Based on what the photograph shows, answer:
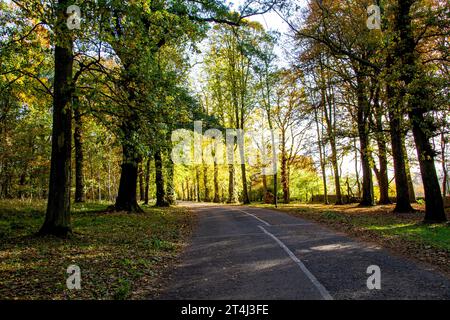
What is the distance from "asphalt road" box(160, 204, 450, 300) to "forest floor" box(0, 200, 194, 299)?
33.8 inches

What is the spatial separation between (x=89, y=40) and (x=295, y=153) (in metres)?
32.7

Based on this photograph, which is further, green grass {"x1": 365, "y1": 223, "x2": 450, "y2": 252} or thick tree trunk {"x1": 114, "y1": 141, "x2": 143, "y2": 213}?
thick tree trunk {"x1": 114, "y1": 141, "x2": 143, "y2": 213}

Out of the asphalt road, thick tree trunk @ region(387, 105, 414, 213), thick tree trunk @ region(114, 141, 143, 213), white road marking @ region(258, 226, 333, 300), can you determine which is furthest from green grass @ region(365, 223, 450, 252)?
thick tree trunk @ region(114, 141, 143, 213)

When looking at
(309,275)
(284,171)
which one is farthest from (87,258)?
(284,171)

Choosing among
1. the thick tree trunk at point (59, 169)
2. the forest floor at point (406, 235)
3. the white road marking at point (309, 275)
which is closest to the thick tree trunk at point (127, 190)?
the thick tree trunk at point (59, 169)

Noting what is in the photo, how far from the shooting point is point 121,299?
6348 mm

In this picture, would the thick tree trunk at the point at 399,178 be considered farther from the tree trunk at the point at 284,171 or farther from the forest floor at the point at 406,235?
the tree trunk at the point at 284,171

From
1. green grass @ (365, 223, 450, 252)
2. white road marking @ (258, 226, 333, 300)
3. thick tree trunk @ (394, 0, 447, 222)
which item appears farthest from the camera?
thick tree trunk @ (394, 0, 447, 222)

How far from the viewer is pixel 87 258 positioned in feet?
30.7

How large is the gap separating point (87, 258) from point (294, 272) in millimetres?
5725

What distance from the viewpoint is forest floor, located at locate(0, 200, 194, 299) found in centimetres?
675

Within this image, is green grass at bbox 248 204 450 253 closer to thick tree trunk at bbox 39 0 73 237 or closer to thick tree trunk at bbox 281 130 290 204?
thick tree trunk at bbox 39 0 73 237

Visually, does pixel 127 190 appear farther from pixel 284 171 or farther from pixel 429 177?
pixel 284 171
